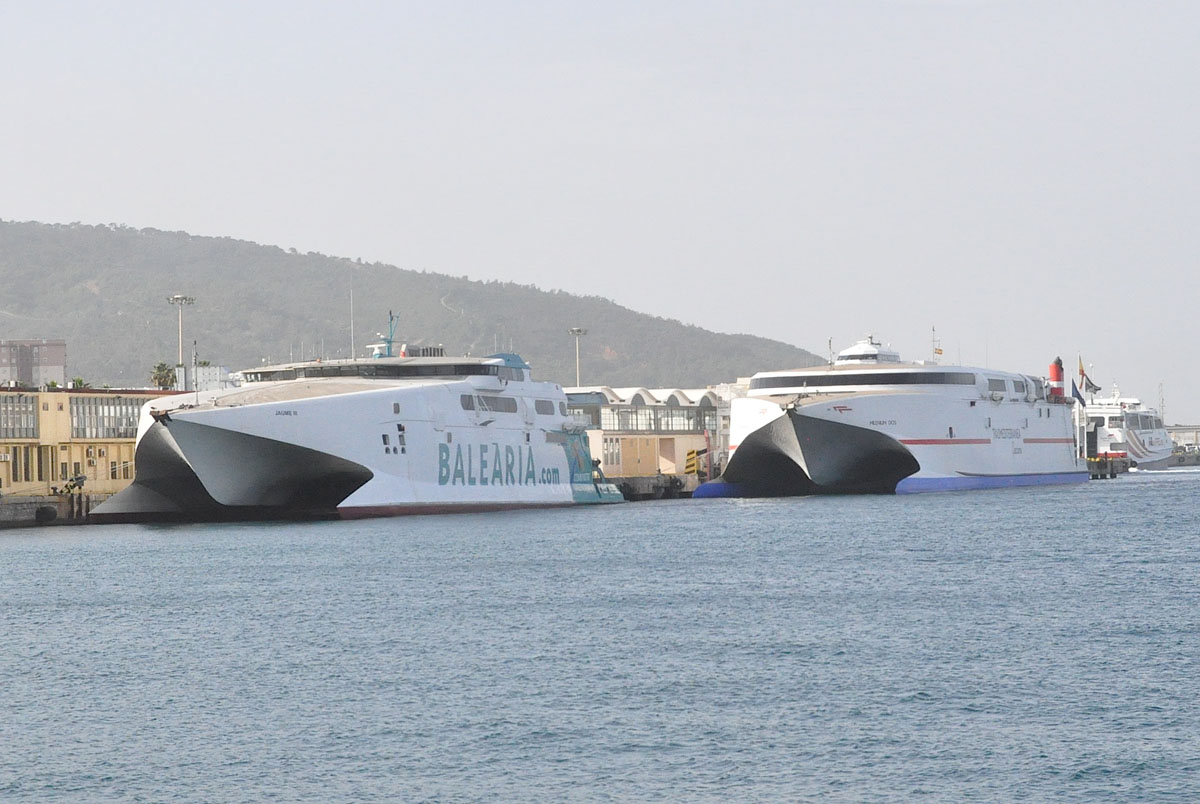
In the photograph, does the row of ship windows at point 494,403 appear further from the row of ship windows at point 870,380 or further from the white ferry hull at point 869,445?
the row of ship windows at point 870,380

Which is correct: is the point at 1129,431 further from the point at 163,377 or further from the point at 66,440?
the point at 66,440

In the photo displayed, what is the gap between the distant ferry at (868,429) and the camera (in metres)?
75.1

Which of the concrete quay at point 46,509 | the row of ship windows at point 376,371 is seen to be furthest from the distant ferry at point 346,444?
the concrete quay at point 46,509

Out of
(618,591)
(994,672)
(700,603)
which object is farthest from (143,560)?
(994,672)

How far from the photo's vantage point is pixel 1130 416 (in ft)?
530

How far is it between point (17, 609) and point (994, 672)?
19843mm

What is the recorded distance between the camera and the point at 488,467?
6625 cm

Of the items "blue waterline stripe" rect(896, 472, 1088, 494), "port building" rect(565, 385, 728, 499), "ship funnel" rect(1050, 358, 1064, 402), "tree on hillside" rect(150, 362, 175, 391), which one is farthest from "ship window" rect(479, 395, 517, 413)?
"ship funnel" rect(1050, 358, 1064, 402)

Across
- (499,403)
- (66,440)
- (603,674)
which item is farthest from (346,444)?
(603,674)

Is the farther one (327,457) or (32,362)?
(32,362)

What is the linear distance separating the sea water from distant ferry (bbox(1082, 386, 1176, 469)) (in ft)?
376

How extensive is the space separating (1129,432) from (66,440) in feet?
377

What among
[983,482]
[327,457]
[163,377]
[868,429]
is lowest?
[983,482]

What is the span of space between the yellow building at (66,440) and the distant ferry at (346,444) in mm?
10335
